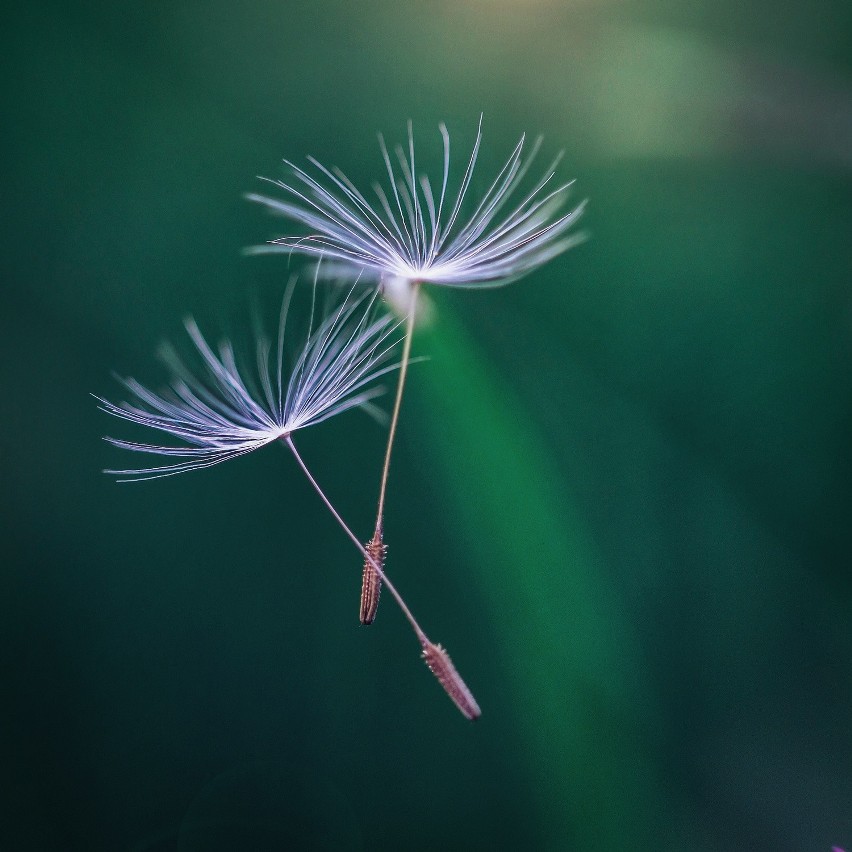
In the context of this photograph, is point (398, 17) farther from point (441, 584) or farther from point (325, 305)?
point (441, 584)

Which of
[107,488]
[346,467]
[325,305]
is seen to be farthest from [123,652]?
[325,305]

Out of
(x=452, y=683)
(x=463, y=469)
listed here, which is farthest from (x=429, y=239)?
(x=452, y=683)

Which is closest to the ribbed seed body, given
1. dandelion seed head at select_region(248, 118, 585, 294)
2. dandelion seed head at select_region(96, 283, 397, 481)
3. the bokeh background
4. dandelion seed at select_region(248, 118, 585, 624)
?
dandelion seed at select_region(248, 118, 585, 624)

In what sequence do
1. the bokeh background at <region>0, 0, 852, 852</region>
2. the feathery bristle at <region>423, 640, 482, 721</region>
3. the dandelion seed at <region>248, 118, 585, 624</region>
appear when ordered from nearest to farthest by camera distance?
the feathery bristle at <region>423, 640, 482, 721</region>
the dandelion seed at <region>248, 118, 585, 624</region>
the bokeh background at <region>0, 0, 852, 852</region>

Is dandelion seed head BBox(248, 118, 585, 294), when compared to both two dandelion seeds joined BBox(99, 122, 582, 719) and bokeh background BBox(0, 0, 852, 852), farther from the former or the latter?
bokeh background BBox(0, 0, 852, 852)

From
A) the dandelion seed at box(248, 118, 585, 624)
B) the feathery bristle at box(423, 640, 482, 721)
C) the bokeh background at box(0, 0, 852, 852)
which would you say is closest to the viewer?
the feathery bristle at box(423, 640, 482, 721)

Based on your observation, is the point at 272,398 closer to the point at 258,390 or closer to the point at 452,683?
the point at 258,390

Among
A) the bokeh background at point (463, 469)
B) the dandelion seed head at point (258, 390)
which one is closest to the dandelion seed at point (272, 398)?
the dandelion seed head at point (258, 390)

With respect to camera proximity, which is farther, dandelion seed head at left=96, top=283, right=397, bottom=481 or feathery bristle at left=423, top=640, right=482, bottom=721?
dandelion seed head at left=96, top=283, right=397, bottom=481
